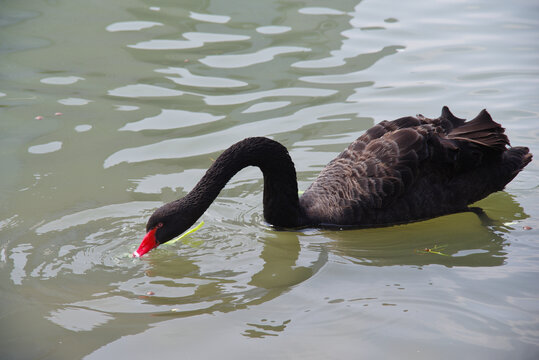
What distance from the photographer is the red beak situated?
16.8 feet

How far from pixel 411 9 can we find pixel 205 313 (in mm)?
8140

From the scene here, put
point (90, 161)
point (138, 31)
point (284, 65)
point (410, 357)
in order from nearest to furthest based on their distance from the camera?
point (410, 357) → point (90, 161) → point (284, 65) → point (138, 31)

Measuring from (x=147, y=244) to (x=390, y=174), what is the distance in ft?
6.92

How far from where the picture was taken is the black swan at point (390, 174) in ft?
19.5

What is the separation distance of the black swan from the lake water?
0.55 feet

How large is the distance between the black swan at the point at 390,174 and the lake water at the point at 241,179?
17cm

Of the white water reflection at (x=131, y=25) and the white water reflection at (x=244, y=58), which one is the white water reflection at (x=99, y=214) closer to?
the white water reflection at (x=244, y=58)

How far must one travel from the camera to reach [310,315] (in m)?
4.56

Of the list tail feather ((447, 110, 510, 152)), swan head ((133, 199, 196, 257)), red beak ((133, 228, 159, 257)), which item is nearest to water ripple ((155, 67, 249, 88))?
tail feather ((447, 110, 510, 152))

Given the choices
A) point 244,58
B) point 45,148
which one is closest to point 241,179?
point 45,148

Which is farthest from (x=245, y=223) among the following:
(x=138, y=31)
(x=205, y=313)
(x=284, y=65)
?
(x=138, y=31)

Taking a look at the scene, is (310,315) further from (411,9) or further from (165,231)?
(411,9)

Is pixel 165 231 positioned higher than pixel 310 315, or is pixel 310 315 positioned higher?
pixel 165 231

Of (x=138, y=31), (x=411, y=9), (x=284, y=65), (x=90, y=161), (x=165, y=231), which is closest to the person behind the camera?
(x=165, y=231)
